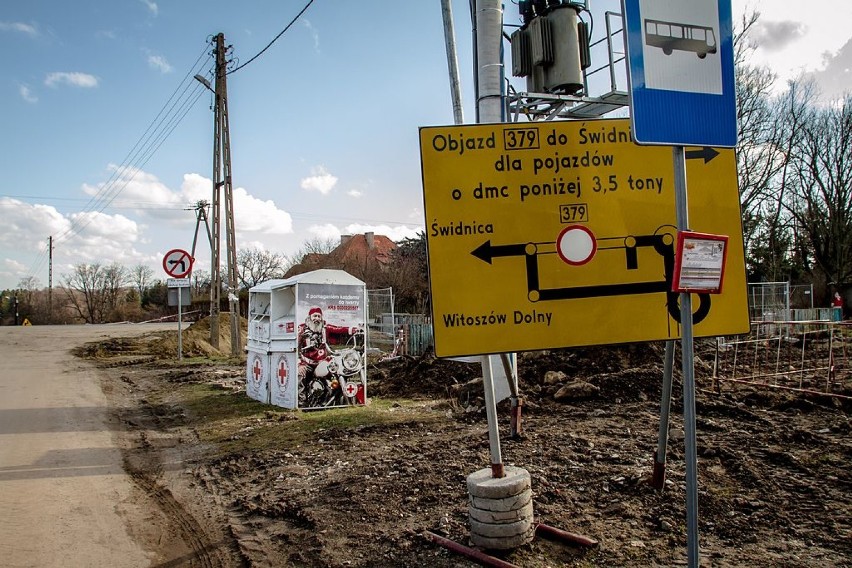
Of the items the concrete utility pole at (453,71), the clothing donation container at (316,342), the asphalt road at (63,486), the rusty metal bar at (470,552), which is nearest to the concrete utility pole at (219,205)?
the asphalt road at (63,486)

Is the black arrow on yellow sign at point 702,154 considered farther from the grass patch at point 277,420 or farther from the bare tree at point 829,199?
the bare tree at point 829,199

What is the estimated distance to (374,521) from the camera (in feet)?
14.8

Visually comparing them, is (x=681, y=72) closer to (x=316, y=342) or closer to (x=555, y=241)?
(x=555, y=241)

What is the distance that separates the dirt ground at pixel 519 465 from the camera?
3977 millimetres

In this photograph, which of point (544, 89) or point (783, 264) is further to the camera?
point (783, 264)

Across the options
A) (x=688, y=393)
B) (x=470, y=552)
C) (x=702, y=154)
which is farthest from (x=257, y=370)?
(x=688, y=393)

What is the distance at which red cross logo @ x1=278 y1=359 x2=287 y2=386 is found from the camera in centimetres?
943

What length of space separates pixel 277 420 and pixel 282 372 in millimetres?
1051

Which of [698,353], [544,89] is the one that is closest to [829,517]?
[544,89]

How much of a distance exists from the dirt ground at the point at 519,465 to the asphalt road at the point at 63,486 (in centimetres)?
33

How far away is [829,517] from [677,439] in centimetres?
192

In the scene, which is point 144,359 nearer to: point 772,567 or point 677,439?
point 677,439

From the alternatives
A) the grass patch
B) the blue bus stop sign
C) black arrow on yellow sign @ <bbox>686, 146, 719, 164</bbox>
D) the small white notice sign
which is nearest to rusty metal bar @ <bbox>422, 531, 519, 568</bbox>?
the small white notice sign

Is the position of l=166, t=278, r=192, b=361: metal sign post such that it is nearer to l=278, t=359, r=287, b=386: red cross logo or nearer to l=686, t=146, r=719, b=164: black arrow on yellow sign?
l=278, t=359, r=287, b=386: red cross logo
